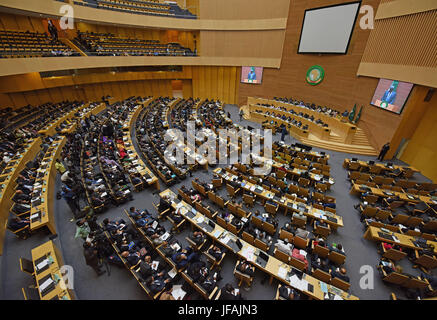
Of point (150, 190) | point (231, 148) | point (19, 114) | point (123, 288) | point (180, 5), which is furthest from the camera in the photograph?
point (180, 5)

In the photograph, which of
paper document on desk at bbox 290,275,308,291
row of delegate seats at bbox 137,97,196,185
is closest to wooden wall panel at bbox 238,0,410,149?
paper document on desk at bbox 290,275,308,291

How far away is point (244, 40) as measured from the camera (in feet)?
74.2

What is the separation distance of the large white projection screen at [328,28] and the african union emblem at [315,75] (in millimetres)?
1544

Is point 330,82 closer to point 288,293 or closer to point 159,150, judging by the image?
point 159,150

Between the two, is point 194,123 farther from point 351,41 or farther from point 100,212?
point 351,41

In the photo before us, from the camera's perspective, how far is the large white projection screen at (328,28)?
52.2 ft

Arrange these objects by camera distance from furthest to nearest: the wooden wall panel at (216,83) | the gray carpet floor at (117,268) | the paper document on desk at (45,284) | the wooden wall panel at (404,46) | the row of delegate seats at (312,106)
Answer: the wooden wall panel at (216,83) < the row of delegate seats at (312,106) < the wooden wall panel at (404,46) < the gray carpet floor at (117,268) < the paper document on desk at (45,284)

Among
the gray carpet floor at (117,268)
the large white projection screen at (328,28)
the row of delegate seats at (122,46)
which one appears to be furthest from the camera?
the row of delegate seats at (122,46)

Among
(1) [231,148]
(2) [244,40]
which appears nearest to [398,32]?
(1) [231,148]

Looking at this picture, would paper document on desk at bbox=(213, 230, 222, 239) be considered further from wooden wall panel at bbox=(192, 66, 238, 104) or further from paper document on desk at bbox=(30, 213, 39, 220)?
wooden wall panel at bbox=(192, 66, 238, 104)

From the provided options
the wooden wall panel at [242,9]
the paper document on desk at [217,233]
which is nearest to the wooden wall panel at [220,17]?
the wooden wall panel at [242,9]

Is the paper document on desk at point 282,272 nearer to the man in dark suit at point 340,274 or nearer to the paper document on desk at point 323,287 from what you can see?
the paper document on desk at point 323,287

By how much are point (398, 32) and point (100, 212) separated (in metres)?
19.7

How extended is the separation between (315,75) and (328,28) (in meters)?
3.87
